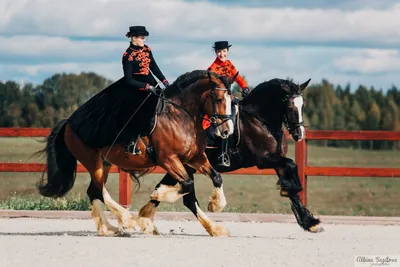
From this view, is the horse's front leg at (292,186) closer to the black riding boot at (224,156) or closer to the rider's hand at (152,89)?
the black riding boot at (224,156)

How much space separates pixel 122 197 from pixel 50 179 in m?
2.59

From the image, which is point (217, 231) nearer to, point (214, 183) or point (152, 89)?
point (214, 183)

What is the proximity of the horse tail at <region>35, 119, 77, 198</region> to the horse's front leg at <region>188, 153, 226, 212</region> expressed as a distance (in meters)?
1.97

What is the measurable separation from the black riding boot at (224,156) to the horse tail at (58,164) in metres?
1.90

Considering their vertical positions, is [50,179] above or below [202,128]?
below

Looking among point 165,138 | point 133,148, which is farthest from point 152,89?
point 133,148

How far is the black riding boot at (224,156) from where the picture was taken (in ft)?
40.0

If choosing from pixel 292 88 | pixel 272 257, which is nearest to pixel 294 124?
pixel 292 88

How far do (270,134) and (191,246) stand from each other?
2.63 metres

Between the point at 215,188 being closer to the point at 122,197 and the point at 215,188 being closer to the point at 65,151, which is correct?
the point at 65,151

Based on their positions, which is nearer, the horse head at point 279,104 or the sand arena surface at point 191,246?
the sand arena surface at point 191,246

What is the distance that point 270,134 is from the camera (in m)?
12.3

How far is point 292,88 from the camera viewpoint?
12.1 meters

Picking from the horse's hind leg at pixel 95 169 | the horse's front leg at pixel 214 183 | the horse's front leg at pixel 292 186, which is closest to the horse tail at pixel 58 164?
the horse's hind leg at pixel 95 169
